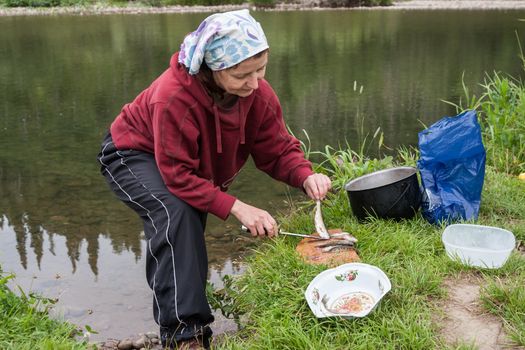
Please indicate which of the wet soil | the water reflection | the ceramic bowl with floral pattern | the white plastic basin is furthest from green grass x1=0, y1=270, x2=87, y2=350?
the white plastic basin

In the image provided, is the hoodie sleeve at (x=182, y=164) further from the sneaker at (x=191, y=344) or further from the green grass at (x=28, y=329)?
the green grass at (x=28, y=329)

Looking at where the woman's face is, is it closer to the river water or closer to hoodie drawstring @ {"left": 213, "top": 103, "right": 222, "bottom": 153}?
hoodie drawstring @ {"left": 213, "top": 103, "right": 222, "bottom": 153}

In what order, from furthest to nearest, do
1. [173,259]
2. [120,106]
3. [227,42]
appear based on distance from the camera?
[120,106] → [173,259] → [227,42]

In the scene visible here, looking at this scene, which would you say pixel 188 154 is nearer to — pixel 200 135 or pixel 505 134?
pixel 200 135

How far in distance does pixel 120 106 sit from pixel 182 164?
226 inches

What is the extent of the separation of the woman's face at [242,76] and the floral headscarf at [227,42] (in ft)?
0.12

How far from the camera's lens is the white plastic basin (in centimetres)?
267

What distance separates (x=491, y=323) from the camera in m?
2.32

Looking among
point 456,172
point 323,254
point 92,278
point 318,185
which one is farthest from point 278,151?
point 92,278

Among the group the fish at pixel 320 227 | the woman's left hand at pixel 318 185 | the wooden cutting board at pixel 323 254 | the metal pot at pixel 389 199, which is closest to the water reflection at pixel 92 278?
the wooden cutting board at pixel 323 254

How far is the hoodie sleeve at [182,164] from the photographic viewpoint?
241cm

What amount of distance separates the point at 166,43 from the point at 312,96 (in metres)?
6.57

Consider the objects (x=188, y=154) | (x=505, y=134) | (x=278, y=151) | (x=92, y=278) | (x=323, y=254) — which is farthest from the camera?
(x=505, y=134)

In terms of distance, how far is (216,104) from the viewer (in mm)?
2521
